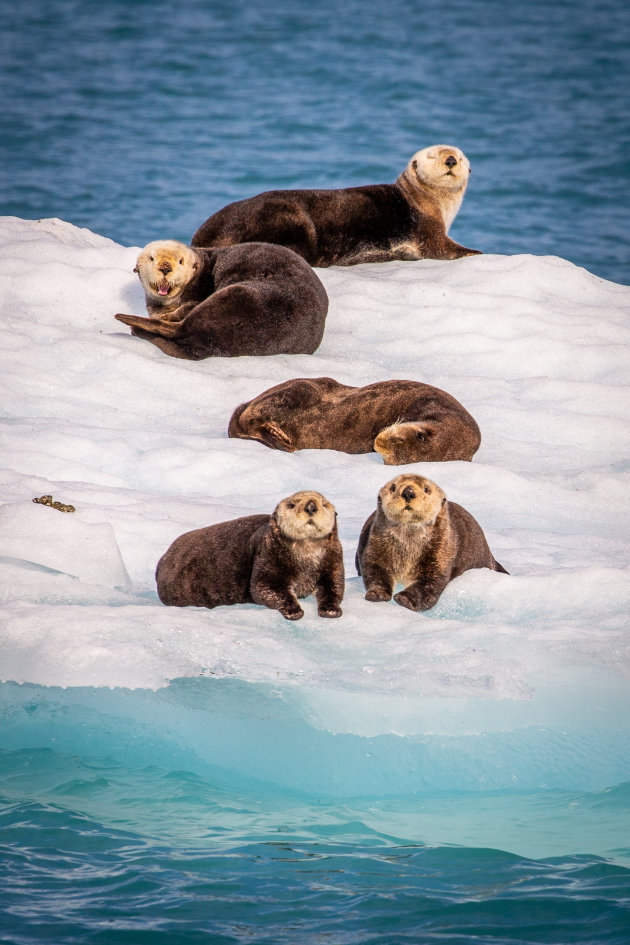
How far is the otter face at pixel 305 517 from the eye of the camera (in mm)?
5156

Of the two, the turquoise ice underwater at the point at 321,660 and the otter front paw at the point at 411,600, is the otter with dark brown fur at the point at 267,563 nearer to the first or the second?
the turquoise ice underwater at the point at 321,660

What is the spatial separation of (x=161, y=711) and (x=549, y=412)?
169 inches

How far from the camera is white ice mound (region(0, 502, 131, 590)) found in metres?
5.49

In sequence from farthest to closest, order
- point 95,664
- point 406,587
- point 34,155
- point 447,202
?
point 34,155 → point 447,202 → point 406,587 → point 95,664

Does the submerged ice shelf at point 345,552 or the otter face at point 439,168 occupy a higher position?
the otter face at point 439,168

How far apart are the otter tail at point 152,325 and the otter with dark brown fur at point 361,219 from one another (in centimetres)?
165

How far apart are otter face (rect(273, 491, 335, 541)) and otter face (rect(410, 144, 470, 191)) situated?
21.9 feet

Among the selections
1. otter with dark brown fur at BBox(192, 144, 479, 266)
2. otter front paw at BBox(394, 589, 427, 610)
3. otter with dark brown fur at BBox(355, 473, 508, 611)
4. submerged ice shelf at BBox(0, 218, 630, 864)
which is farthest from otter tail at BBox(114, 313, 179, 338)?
otter front paw at BBox(394, 589, 427, 610)

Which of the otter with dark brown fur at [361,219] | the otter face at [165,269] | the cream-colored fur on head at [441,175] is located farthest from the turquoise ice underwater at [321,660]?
the cream-colored fur on head at [441,175]

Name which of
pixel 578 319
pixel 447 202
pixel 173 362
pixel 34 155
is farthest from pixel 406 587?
pixel 34 155

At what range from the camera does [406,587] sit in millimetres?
5539

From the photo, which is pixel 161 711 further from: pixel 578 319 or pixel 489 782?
pixel 578 319

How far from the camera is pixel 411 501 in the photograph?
541 centimetres

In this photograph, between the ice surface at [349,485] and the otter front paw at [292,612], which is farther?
the otter front paw at [292,612]
